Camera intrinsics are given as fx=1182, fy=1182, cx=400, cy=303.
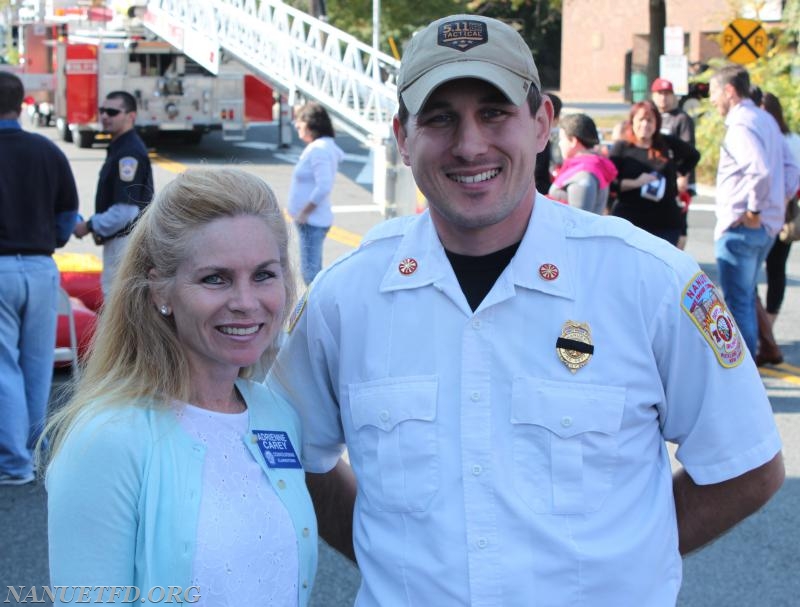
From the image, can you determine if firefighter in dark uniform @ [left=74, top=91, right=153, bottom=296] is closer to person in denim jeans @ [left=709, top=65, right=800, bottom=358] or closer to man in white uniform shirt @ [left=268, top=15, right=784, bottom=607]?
person in denim jeans @ [left=709, top=65, right=800, bottom=358]

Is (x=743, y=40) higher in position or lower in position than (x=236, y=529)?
higher

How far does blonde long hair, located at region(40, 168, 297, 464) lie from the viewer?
7.85 feet

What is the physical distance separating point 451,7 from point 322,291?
35.6 metres

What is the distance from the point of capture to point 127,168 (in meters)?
7.59

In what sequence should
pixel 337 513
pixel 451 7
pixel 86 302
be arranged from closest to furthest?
pixel 337 513 → pixel 86 302 → pixel 451 7

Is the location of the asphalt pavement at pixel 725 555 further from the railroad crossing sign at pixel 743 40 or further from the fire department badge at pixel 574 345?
the railroad crossing sign at pixel 743 40

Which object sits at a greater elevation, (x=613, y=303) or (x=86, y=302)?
(x=613, y=303)

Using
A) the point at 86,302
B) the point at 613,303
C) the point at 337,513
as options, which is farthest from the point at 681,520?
the point at 86,302

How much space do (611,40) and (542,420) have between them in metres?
46.9

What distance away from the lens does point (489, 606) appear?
7.25ft

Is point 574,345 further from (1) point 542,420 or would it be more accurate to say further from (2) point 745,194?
(2) point 745,194

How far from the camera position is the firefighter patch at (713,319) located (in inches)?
91.2

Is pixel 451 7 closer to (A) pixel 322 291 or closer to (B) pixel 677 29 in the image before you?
(B) pixel 677 29

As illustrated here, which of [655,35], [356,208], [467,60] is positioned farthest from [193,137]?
[467,60]
